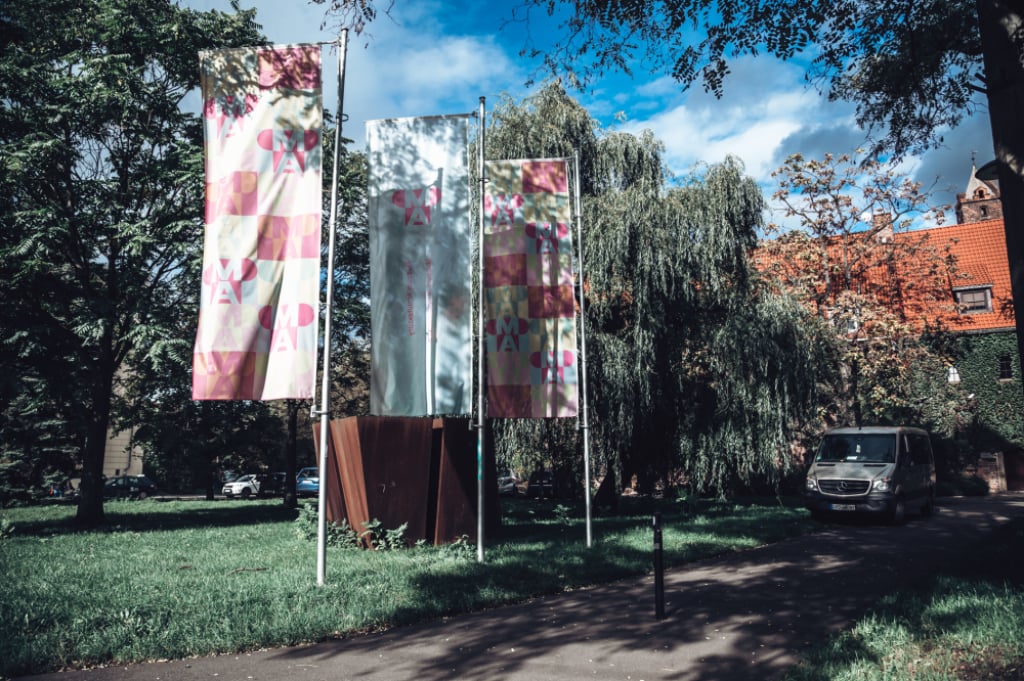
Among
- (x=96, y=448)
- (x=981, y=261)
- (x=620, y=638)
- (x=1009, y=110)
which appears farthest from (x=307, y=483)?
(x=1009, y=110)

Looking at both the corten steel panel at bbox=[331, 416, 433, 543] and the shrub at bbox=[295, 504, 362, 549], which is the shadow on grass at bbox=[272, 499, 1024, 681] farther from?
the shrub at bbox=[295, 504, 362, 549]

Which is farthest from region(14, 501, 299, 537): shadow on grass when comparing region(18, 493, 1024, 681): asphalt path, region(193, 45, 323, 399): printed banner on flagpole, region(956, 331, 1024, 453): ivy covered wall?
region(956, 331, 1024, 453): ivy covered wall

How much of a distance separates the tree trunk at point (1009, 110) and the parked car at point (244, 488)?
4483cm

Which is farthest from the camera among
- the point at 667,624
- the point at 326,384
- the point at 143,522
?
the point at 143,522

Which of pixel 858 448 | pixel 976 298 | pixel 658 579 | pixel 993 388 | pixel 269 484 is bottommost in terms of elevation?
pixel 269 484

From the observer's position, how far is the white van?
1691cm

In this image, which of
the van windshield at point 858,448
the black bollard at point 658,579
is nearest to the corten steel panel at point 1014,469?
the van windshield at point 858,448

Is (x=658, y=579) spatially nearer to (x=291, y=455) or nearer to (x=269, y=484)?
(x=291, y=455)

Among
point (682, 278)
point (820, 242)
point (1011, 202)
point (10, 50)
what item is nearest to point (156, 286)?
point (10, 50)

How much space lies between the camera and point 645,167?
19.3 meters

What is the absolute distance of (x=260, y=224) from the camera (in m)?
8.95

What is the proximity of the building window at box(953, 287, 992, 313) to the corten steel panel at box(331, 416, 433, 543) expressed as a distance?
35.8m

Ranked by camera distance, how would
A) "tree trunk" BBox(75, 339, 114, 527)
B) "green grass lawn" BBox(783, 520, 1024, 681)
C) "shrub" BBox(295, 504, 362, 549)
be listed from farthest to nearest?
1. "tree trunk" BBox(75, 339, 114, 527)
2. "shrub" BBox(295, 504, 362, 549)
3. "green grass lawn" BBox(783, 520, 1024, 681)

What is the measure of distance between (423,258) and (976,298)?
38226 millimetres
